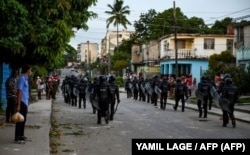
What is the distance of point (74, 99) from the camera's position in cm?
2934

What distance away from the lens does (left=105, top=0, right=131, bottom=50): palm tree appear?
71.8 metres

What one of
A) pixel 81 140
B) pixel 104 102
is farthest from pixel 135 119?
pixel 81 140

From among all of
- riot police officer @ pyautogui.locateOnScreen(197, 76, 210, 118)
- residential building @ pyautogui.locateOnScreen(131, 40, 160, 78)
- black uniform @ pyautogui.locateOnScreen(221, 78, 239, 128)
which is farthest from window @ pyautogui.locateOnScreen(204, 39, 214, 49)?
black uniform @ pyautogui.locateOnScreen(221, 78, 239, 128)

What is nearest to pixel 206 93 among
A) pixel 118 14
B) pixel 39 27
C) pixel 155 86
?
pixel 155 86

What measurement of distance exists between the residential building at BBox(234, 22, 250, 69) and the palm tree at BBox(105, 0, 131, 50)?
33312mm

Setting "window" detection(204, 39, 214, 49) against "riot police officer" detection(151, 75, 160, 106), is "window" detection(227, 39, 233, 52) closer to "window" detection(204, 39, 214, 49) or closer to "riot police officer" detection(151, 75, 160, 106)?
"window" detection(204, 39, 214, 49)

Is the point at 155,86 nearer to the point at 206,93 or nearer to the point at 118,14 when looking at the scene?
the point at 206,93

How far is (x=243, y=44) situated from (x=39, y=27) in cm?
2919

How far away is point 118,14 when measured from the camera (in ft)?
236

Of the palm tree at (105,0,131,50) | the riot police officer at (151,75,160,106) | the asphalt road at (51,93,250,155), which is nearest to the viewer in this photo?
the asphalt road at (51,93,250,155)

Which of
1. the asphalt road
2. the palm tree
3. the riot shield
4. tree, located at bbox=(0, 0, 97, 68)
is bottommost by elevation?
the asphalt road

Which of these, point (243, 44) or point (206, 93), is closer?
point (206, 93)

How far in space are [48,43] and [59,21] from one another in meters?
0.72

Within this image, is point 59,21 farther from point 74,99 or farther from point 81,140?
point 74,99
